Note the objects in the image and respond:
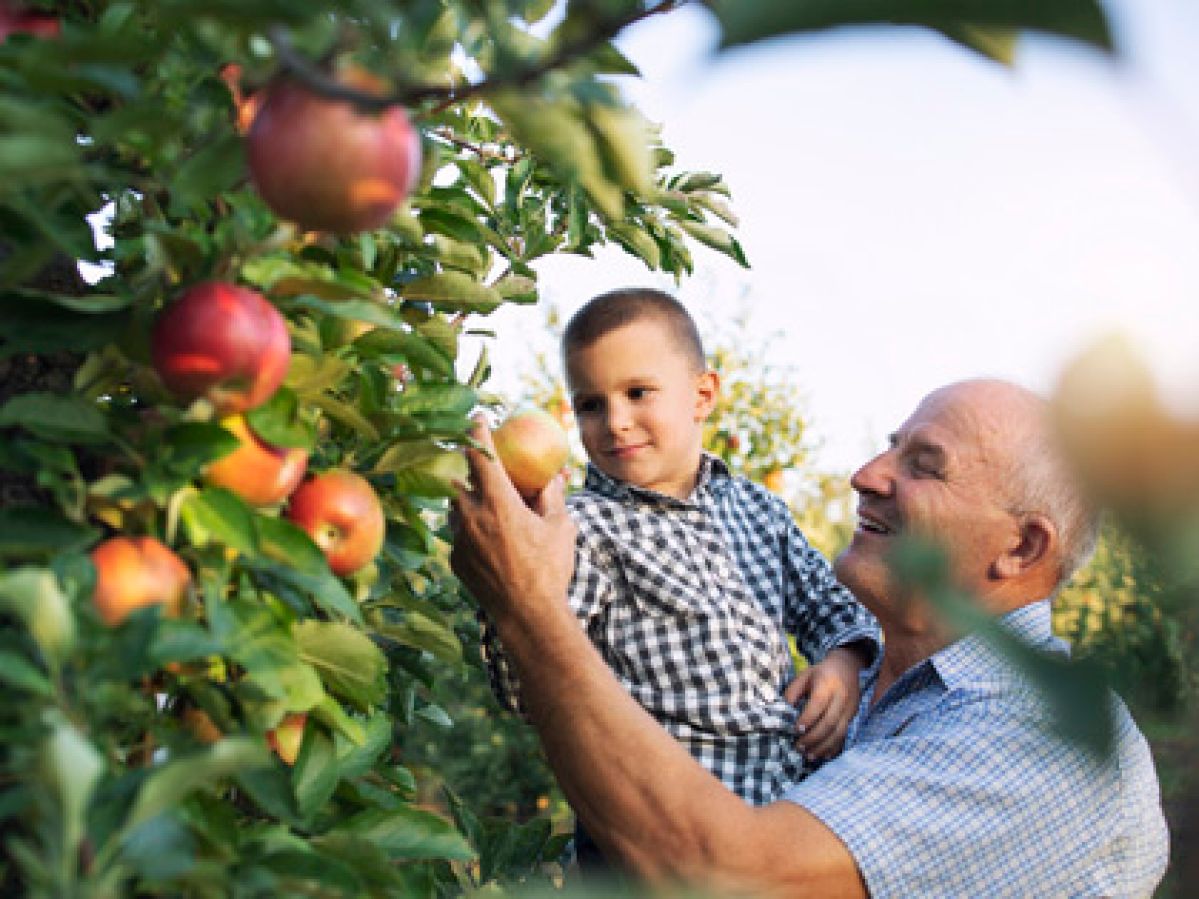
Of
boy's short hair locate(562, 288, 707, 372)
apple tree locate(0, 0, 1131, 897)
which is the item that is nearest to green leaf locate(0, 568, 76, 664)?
apple tree locate(0, 0, 1131, 897)

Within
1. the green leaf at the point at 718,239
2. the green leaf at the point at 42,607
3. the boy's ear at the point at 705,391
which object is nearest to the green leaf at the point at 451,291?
the green leaf at the point at 718,239

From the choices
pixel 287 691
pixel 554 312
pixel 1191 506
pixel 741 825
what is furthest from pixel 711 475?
pixel 554 312

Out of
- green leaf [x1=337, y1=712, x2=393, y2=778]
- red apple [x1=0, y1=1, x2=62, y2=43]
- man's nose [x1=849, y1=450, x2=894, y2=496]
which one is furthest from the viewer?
man's nose [x1=849, y1=450, x2=894, y2=496]

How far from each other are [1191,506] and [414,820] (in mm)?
822

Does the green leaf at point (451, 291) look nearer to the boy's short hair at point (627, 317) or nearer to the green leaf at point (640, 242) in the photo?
the green leaf at point (640, 242)

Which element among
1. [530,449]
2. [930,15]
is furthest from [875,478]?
[930,15]

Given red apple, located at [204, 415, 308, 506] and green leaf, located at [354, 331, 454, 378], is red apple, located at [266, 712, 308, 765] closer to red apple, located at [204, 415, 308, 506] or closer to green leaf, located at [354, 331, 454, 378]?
red apple, located at [204, 415, 308, 506]

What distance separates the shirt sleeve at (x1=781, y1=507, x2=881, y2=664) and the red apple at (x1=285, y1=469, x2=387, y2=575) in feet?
4.70

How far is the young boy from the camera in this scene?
2094 millimetres

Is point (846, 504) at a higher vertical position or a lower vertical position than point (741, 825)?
lower

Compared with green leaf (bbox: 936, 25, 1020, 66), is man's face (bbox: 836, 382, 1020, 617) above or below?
below

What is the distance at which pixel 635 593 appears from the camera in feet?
7.08

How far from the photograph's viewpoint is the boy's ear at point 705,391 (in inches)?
106

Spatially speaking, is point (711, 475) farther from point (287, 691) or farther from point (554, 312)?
point (554, 312)
